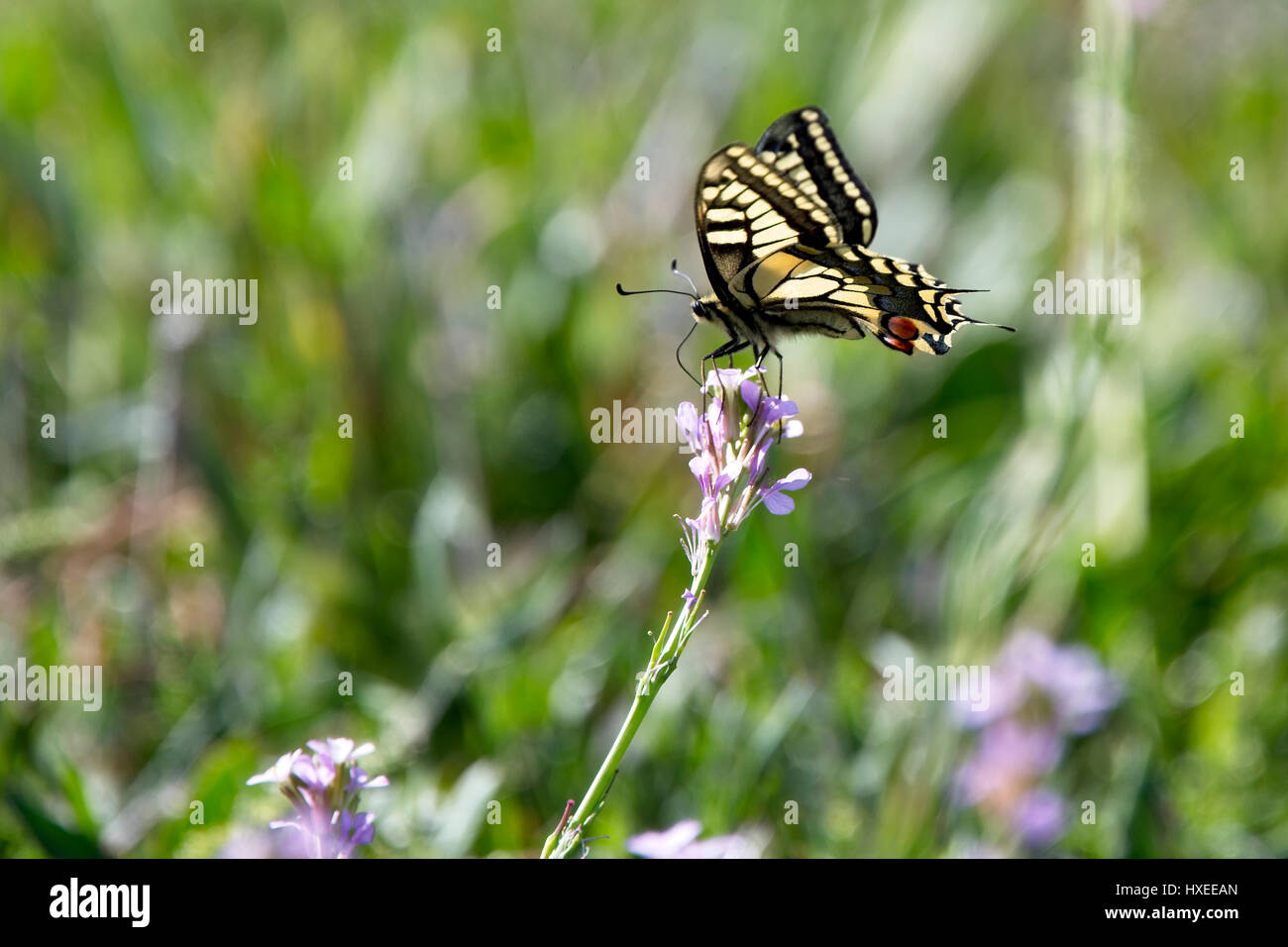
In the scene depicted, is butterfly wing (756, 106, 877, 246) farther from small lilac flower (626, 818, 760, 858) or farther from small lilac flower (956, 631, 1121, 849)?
small lilac flower (626, 818, 760, 858)

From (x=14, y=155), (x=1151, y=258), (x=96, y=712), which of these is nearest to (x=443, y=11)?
(x=14, y=155)

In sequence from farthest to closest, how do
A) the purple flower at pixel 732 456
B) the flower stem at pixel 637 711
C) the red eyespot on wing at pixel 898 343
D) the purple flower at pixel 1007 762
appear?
the purple flower at pixel 1007 762 < the red eyespot on wing at pixel 898 343 < the purple flower at pixel 732 456 < the flower stem at pixel 637 711

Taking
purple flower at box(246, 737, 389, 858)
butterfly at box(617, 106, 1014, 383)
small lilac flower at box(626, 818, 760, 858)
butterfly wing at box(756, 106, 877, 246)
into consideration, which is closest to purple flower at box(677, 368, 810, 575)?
small lilac flower at box(626, 818, 760, 858)

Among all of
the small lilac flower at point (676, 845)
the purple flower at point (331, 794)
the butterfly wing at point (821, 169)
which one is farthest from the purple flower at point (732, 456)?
the butterfly wing at point (821, 169)

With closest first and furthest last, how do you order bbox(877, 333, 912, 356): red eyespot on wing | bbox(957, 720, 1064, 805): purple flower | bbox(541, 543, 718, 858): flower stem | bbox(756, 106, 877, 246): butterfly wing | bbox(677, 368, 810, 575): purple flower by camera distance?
bbox(541, 543, 718, 858): flower stem
bbox(677, 368, 810, 575): purple flower
bbox(877, 333, 912, 356): red eyespot on wing
bbox(756, 106, 877, 246): butterfly wing
bbox(957, 720, 1064, 805): purple flower

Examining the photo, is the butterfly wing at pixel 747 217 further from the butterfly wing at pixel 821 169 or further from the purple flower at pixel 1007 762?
the purple flower at pixel 1007 762

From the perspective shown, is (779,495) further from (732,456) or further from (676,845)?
(676,845)

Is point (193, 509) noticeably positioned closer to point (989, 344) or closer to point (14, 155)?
point (14, 155)
